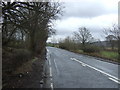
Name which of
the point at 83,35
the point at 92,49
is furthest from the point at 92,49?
the point at 83,35

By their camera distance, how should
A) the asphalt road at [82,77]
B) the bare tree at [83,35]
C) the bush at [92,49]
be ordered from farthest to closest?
the bare tree at [83,35], the bush at [92,49], the asphalt road at [82,77]

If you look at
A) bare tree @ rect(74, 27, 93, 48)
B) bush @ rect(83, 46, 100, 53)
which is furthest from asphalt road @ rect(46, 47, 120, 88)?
bare tree @ rect(74, 27, 93, 48)

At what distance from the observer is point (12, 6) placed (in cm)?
1148

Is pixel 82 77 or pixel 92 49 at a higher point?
pixel 92 49

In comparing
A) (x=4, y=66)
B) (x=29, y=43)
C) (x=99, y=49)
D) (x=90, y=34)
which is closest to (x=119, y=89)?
(x=4, y=66)

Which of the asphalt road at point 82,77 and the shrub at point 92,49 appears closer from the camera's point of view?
the asphalt road at point 82,77

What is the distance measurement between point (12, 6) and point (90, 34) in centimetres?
5550

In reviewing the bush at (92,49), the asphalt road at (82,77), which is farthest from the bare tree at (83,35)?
the asphalt road at (82,77)

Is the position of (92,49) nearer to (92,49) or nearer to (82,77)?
(92,49)

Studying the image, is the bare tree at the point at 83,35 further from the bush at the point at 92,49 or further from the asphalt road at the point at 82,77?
the asphalt road at the point at 82,77

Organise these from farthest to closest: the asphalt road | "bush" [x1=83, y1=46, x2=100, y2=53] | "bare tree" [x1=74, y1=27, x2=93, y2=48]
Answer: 1. "bare tree" [x1=74, y1=27, x2=93, y2=48]
2. "bush" [x1=83, y1=46, x2=100, y2=53]
3. the asphalt road

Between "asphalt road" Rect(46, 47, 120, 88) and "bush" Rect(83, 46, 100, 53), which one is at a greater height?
"bush" Rect(83, 46, 100, 53)

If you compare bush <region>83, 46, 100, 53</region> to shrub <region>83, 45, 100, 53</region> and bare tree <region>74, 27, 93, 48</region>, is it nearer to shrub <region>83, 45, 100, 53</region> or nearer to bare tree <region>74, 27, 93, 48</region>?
shrub <region>83, 45, 100, 53</region>

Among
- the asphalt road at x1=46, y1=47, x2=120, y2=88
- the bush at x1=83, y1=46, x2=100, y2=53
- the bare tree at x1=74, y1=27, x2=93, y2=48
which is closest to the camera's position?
the asphalt road at x1=46, y1=47, x2=120, y2=88
